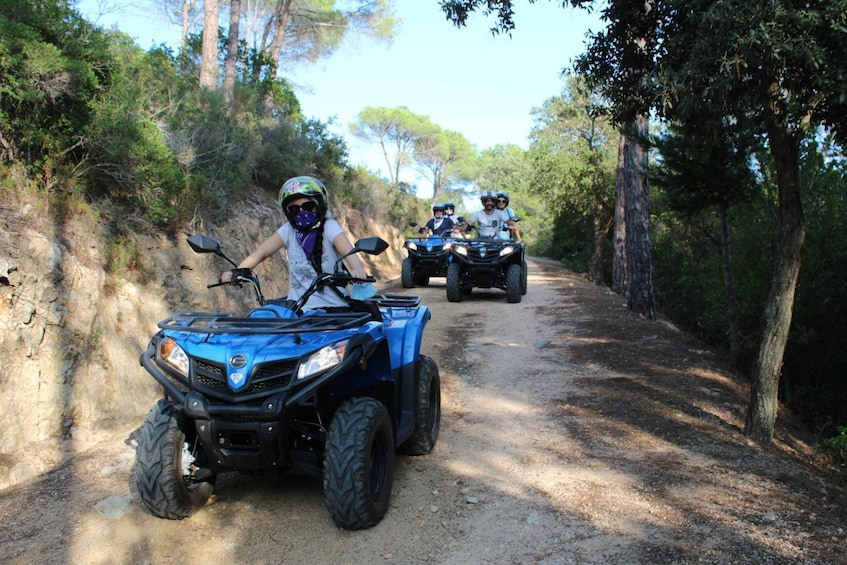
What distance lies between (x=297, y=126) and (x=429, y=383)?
45.8 ft

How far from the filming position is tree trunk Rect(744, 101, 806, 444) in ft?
18.7

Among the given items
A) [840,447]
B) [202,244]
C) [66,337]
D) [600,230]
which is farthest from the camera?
[600,230]

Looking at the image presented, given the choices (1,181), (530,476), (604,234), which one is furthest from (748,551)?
(604,234)

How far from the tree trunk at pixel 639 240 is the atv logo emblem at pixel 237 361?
9.64 metres

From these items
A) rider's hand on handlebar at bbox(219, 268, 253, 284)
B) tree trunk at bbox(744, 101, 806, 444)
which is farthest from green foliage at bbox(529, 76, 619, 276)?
rider's hand on handlebar at bbox(219, 268, 253, 284)

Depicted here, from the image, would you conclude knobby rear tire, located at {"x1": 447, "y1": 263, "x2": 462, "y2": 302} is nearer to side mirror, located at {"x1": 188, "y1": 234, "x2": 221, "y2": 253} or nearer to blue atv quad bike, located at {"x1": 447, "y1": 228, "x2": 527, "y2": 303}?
blue atv quad bike, located at {"x1": 447, "y1": 228, "x2": 527, "y2": 303}

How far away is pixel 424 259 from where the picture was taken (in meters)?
14.8

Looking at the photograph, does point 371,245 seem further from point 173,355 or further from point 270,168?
point 270,168

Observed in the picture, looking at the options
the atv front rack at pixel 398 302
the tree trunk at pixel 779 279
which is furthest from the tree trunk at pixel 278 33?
the tree trunk at pixel 779 279

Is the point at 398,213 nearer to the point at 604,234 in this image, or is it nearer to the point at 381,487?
the point at 604,234

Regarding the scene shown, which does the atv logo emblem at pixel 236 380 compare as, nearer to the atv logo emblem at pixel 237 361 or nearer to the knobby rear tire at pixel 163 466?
the atv logo emblem at pixel 237 361

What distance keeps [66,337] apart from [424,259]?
30.4 ft

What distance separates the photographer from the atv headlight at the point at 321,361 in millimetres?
3512

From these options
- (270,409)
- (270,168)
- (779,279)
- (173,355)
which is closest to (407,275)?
(270,168)
